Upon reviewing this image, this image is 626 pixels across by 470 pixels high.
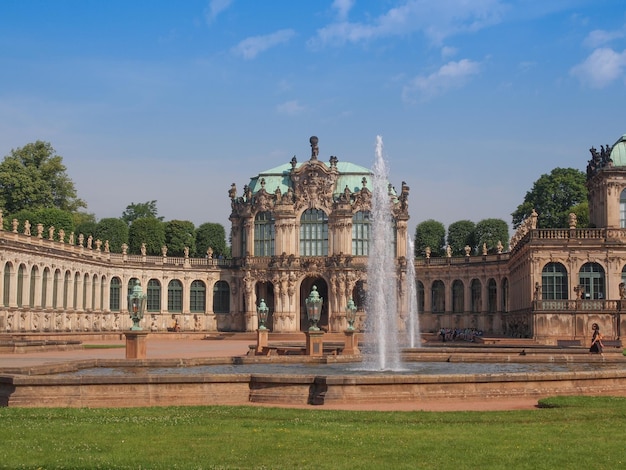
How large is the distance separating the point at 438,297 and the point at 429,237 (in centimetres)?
1705

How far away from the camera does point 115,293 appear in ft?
304

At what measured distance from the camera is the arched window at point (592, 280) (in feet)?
217

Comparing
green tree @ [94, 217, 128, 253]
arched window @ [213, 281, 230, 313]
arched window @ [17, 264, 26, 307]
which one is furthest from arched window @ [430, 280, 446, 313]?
arched window @ [17, 264, 26, 307]

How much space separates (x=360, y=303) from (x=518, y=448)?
78.7 meters

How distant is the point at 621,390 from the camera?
82.2 ft

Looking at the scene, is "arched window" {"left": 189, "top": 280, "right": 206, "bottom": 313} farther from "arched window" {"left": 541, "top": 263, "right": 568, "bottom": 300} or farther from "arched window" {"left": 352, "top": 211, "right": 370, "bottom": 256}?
"arched window" {"left": 541, "top": 263, "right": 568, "bottom": 300}

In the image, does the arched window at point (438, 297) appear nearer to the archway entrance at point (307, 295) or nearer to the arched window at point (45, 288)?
the archway entrance at point (307, 295)

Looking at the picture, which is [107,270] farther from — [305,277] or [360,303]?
[360,303]

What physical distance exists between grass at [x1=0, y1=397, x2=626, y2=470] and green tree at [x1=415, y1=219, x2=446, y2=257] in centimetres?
8766

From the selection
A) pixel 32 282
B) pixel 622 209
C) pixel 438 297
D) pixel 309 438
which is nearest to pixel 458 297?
pixel 438 297

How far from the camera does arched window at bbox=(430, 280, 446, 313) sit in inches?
3684

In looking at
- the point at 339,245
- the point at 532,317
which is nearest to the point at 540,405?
the point at 532,317

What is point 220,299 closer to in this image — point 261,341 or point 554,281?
point 554,281

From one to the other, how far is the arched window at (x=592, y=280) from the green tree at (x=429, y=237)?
141 ft
